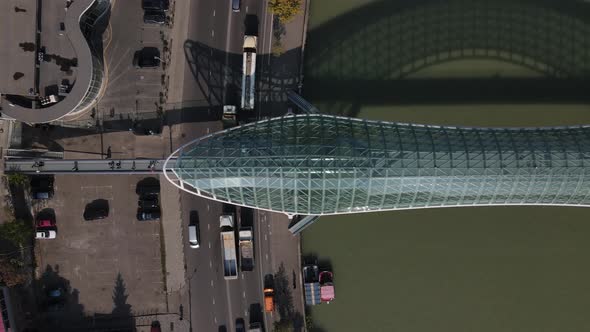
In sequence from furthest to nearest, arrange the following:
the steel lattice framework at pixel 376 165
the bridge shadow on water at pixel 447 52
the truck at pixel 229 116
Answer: the bridge shadow on water at pixel 447 52, the truck at pixel 229 116, the steel lattice framework at pixel 376 165

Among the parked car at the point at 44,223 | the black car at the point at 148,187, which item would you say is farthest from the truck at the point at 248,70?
the parked car at the point at 44,223

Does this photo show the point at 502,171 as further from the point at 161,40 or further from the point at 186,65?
the point at 161,40

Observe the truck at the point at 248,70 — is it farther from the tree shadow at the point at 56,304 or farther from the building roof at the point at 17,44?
the tree shadow at the point at 56,304

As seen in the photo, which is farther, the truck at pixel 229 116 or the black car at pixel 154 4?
the black car at pixel 154 4

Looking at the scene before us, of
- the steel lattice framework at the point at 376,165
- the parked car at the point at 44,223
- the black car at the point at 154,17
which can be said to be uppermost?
the black car at the point at 154,17

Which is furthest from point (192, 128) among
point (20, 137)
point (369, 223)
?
point (369, 223)

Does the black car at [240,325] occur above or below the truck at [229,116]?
below

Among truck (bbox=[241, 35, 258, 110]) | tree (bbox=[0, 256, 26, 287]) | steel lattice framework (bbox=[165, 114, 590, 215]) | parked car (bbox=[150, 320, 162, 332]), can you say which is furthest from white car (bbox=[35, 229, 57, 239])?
truck (bbox=[241, 35, 258, 110])

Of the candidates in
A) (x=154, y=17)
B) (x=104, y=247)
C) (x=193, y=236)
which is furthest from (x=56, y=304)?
(x=154, y=17)
